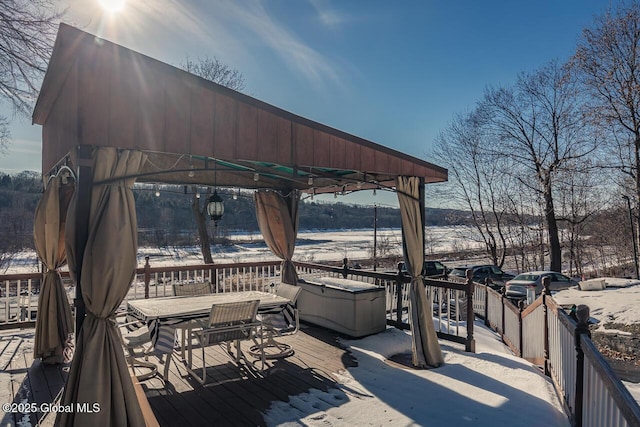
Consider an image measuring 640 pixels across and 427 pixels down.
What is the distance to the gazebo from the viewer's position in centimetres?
272

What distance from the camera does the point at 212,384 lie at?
388 centimetres

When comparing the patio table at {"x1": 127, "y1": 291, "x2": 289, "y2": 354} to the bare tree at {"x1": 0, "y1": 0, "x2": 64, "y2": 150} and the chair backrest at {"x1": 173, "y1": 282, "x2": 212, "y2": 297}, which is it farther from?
the bare tree at {"x1": 0, "y1": 0, "x2": 64, "y2": 150}

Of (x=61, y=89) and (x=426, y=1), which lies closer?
(x=61, y=89)

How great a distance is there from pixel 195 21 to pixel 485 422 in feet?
19.9

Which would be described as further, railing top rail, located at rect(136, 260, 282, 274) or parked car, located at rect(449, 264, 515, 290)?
parked car, located at rect(449, 264, 515, 290)

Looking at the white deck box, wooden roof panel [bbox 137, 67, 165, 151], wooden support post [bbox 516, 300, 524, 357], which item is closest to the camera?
wooden roof panel [bbox 137, 67, 165, 151]

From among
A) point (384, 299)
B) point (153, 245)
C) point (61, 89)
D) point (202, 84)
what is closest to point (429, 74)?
point (384, 299)

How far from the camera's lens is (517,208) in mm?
20016

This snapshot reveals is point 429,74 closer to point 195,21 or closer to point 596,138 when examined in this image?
point 195,21

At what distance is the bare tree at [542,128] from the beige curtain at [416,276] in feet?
45.5

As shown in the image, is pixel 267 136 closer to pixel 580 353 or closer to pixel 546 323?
pixel 580 353

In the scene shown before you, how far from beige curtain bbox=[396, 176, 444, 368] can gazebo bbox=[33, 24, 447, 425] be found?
0.8 inches

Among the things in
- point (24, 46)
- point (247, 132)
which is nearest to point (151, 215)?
point (24, 46)

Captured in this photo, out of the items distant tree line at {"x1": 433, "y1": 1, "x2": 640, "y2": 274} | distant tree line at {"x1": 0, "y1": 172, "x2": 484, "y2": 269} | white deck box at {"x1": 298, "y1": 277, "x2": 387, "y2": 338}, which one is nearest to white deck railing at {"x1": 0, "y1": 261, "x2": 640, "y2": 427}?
white deck box at {"x1": 298, "y1": 277, "x2": 387, "y2": 338}
